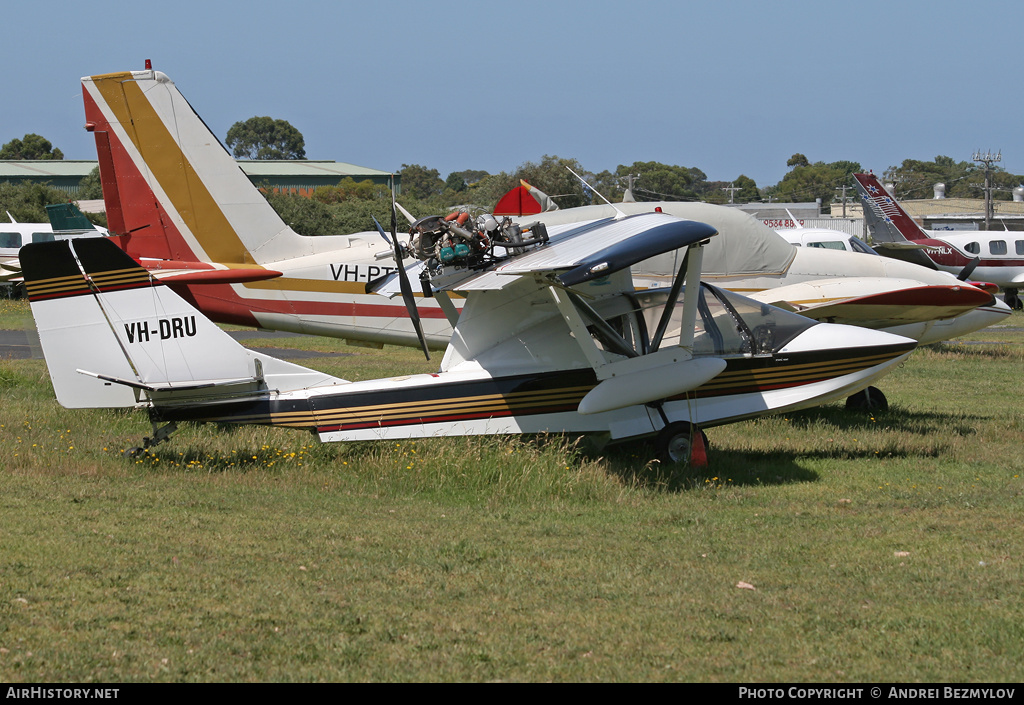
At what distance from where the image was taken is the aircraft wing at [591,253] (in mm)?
8219

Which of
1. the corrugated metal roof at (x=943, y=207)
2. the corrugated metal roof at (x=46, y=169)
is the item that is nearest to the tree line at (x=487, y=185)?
the corrugated metal roof at (x=943, y=207)

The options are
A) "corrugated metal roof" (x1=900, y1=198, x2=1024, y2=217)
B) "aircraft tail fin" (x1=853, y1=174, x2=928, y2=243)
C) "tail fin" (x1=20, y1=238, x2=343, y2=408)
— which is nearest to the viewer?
"tail fin" (x1=20, y1=238, x2=343, y2=408)

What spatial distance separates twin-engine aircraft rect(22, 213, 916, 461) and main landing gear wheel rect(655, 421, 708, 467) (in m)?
0.02

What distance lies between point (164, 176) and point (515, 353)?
630cm

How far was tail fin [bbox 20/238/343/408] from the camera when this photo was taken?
8.99m

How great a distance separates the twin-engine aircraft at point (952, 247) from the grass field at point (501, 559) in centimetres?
2690

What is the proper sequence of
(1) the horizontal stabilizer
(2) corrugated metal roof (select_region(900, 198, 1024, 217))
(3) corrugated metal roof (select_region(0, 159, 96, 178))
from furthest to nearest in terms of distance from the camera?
(2) corrugated metal roof (select_region(900, 198, 1024, 217)) → (3) corrugated metal roof (select_region(0, 159, 96, 178)) → (1) the horizontal stabilizer

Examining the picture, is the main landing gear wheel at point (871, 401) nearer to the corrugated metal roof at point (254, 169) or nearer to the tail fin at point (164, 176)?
the tail fin at point (164, 176)

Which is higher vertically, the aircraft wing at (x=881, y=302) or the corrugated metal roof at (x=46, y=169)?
the corrugated metal roof at (x=46, y=169)

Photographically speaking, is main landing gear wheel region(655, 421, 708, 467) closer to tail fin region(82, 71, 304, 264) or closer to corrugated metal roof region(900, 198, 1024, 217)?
tail fin region(82, 71, 304, 264)

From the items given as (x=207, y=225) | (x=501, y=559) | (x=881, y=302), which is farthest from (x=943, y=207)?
(x=501, y=559)

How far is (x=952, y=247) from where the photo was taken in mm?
37031

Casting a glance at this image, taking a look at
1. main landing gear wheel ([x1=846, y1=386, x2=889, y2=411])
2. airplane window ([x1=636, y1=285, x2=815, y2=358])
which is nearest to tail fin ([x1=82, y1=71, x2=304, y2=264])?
airplane window ([x1=636, y1=285, x2=815, y2=358])

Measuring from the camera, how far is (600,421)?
10.5m
